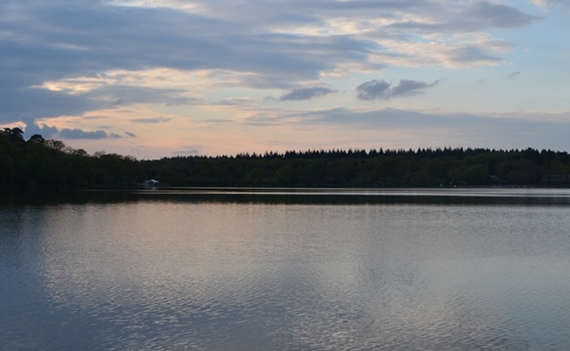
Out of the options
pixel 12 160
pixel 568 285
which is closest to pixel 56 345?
pixel 568 285

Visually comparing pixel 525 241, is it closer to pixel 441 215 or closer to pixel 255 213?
pixel 441 215

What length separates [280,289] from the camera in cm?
1499

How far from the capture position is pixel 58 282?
15.3m

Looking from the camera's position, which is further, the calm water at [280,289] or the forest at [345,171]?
the forest at [345,171]

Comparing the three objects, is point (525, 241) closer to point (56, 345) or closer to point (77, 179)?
point (56, 345)

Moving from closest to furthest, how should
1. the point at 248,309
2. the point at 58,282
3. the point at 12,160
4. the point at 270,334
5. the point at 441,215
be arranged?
1. the point at 270,334
2. the point at 248,309
3. the point at 58,282
4. the point at 441,215
5. the point at 12,160

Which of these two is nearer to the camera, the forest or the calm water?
the calm water

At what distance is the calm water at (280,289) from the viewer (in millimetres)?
10867

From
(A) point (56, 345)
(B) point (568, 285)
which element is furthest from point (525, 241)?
(A) point (56, 345)

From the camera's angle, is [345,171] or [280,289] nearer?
[280,289]

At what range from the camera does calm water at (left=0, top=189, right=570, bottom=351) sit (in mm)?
10867

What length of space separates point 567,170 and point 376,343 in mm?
155193

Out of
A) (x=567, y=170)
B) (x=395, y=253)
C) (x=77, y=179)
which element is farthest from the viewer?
(x=567, y=170)

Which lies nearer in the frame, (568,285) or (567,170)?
(568,285)
